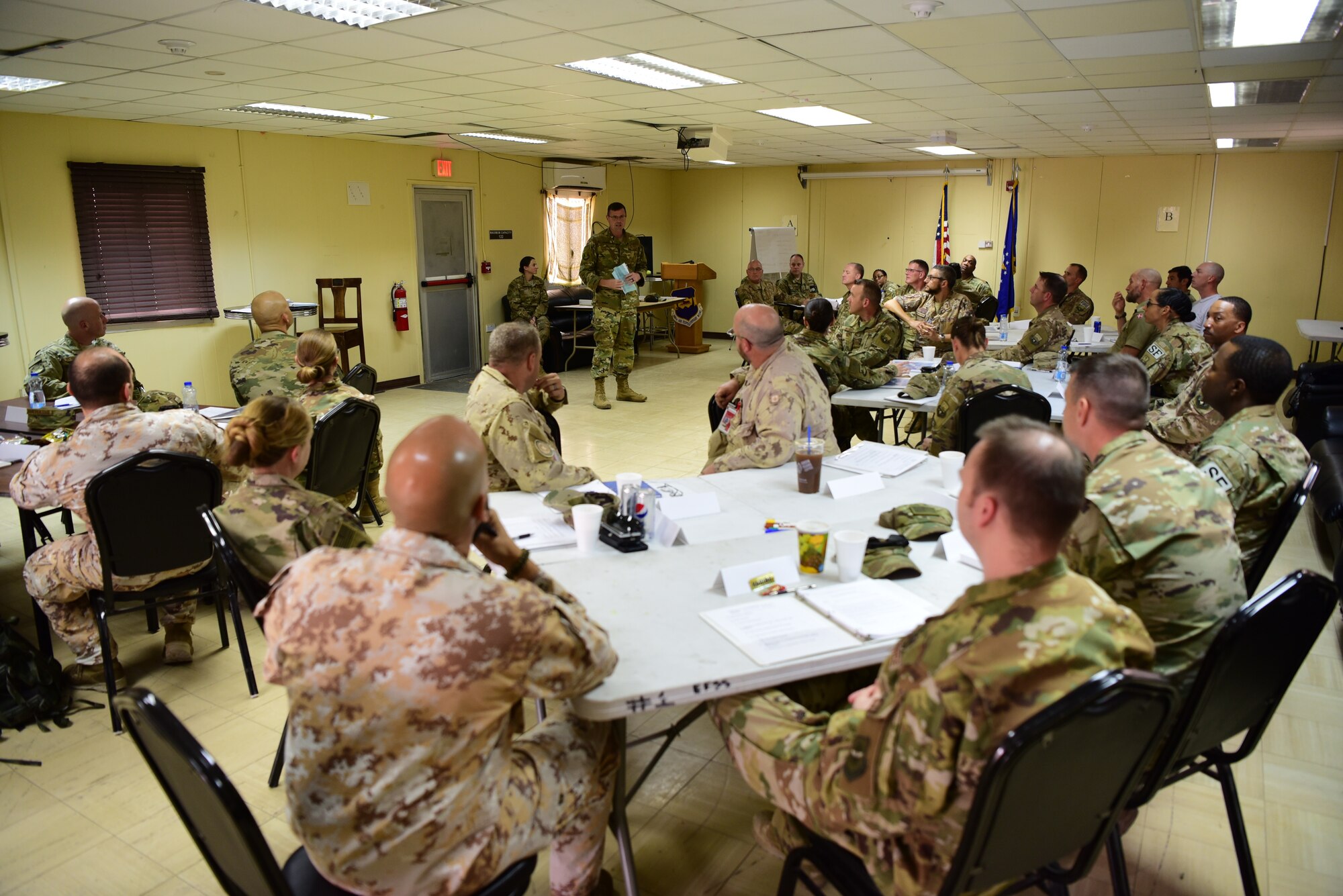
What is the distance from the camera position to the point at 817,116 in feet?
25.0

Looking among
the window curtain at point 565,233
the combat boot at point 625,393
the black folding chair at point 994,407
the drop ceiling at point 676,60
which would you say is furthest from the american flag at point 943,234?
the black folding chair at point 994,407

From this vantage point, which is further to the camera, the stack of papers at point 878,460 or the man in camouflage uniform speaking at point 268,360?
the man in camouflage uniform speaking at point 268,360

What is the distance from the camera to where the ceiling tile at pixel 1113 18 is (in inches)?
144

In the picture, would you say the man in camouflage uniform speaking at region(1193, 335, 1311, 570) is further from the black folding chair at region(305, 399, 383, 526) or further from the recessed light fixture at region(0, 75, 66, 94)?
the recessed light fixture at region(0, 75, 66, 94)

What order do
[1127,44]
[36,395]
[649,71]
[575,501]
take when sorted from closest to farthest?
[575,501] → [1127,44] → [36,395] → [649,71]

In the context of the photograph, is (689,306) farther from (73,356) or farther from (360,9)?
(360,9)

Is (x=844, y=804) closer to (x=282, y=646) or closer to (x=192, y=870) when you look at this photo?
(x=282, y=646)

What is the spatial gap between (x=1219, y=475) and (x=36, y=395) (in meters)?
5.31

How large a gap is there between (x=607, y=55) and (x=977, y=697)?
14.2 feet

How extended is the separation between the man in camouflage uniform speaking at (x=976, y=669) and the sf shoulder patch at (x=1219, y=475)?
1.37 m

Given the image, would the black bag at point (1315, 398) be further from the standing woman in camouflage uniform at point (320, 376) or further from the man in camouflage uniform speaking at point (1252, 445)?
the standing woman in camouflage uniform at point (320, 376)

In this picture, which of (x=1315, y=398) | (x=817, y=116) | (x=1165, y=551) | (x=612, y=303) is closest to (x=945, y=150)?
(x=817, y=116)

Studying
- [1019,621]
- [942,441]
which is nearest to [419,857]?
[1019,621]

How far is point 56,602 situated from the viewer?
3301 millimetres
